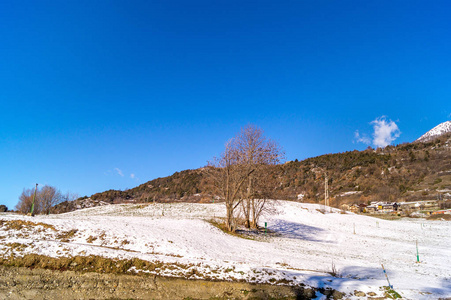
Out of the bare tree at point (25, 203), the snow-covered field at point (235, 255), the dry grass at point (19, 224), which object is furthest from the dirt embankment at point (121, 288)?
the bare tree at point (25, 203)

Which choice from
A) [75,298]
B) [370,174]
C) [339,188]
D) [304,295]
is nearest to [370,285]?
[304,295]

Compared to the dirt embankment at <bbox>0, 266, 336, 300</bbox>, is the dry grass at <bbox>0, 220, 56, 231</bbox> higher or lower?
higher

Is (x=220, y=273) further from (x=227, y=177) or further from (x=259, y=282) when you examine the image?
(x=227, y=177)

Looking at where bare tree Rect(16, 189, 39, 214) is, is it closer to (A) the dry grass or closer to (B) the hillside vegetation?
(B) the hillside vegetation

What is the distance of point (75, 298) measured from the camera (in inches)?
339

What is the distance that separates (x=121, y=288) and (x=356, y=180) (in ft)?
304

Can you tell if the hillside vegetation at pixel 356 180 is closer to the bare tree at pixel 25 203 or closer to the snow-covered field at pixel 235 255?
the bare tree at pixel 25 203

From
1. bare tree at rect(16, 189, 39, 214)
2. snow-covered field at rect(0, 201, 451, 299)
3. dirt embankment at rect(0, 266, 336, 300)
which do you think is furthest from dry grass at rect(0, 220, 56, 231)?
bare tree at rect(16, 189, 39, 214)

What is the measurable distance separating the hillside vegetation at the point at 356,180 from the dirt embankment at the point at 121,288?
142 ft

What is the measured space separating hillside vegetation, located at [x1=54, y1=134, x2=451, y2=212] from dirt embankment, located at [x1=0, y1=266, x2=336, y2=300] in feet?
142

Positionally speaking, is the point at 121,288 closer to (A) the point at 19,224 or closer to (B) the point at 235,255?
(B) the point at 235,255

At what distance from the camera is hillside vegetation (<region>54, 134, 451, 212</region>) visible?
70.6m

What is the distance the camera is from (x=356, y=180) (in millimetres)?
89312

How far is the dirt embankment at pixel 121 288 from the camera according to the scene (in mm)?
8492
